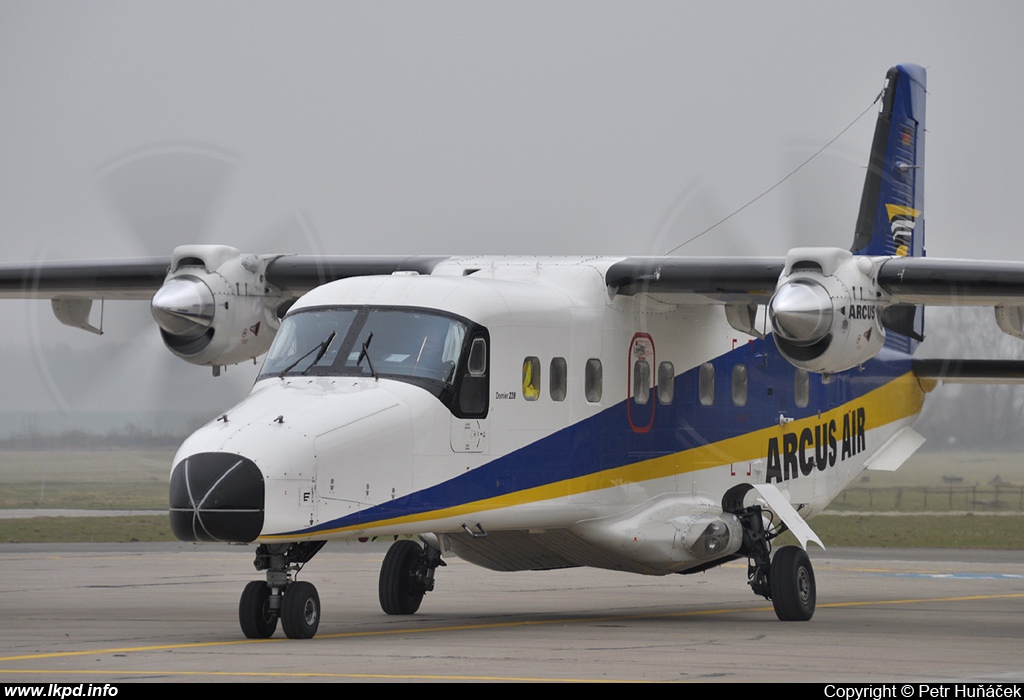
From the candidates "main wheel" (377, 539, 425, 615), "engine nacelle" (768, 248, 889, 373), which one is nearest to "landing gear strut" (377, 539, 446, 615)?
"main wheel" (377, 539, 425, 615)

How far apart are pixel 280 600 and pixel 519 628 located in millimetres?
2950

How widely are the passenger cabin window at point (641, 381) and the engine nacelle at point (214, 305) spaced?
4.31 meters

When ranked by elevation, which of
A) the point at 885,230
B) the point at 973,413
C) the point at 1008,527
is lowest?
the point at 1008,527

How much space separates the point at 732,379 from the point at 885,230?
160 inches

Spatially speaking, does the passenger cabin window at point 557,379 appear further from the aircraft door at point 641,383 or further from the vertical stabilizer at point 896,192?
the vertical stabilizer at point 896,192

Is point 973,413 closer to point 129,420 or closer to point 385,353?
point 129,420

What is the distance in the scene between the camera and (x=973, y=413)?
40.1 meters

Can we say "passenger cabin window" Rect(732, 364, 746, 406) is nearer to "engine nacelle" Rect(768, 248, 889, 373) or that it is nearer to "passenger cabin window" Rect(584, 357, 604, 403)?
"passenger cabin window" Rect(584, 357, 604, 403)

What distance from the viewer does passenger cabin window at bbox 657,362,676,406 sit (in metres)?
16.7

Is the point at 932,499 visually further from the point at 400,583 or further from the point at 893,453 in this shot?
the point at 400,583

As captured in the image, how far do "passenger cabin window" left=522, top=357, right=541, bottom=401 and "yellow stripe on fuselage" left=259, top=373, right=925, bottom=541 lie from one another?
0.91m

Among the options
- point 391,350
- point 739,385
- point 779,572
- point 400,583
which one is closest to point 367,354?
point 391,350

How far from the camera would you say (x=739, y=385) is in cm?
1755

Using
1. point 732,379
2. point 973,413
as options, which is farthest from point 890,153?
point 973,413
